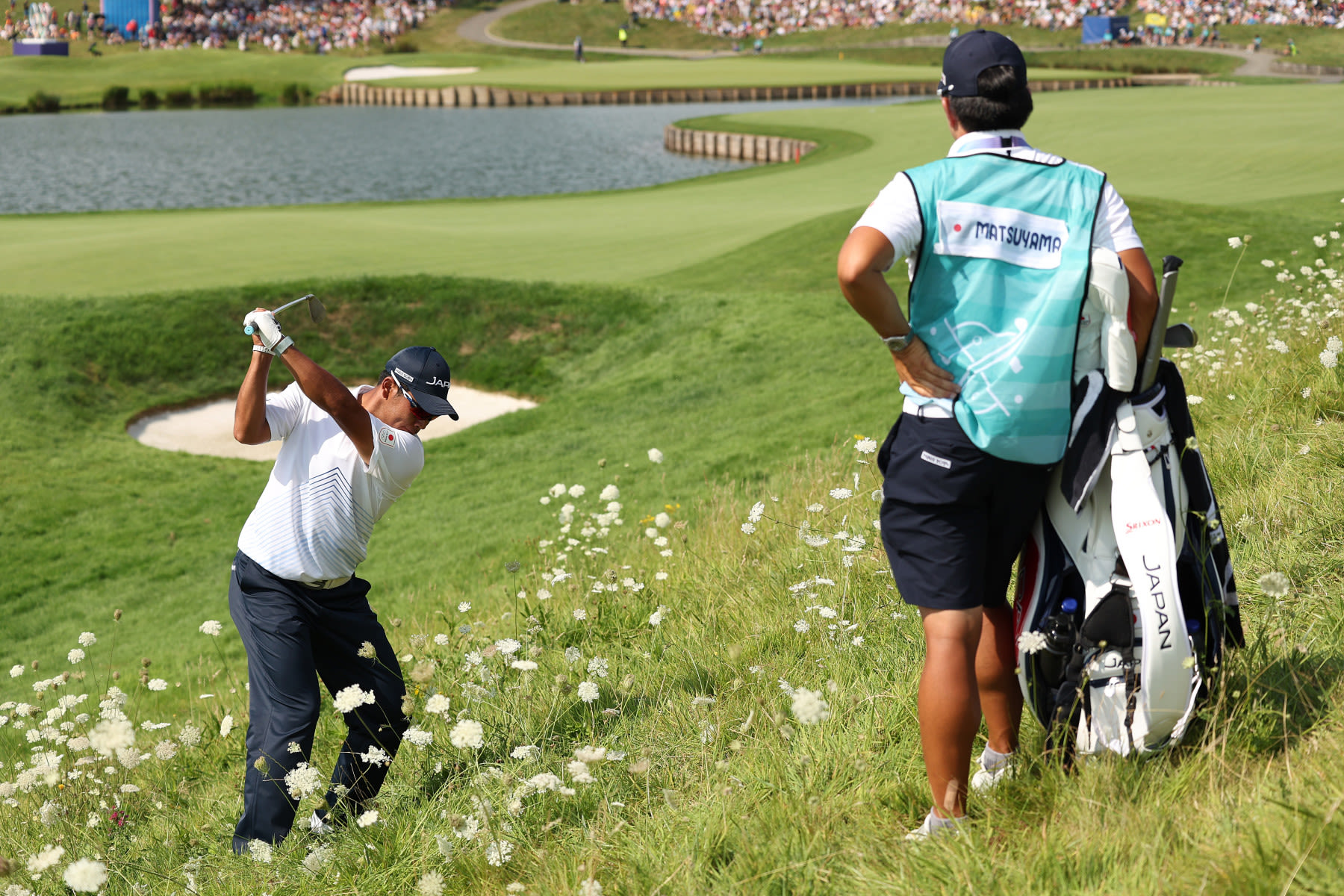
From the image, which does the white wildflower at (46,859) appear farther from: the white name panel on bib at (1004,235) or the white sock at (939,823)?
the white name panel on bib at (1004,235)

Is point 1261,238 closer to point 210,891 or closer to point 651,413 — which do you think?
point 651,413

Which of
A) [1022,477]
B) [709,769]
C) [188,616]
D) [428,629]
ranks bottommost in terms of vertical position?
[188,616]

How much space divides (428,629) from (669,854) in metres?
4.08

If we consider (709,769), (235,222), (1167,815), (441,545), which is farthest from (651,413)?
(235,222)

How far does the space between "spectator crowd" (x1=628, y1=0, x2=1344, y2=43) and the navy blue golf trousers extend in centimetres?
7744

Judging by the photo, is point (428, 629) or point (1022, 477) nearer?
point (1022, 477)

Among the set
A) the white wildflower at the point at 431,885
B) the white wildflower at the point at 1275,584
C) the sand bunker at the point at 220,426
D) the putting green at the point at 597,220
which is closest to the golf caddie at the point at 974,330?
the white wildflower at the point at 1275,584

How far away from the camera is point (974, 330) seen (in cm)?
277

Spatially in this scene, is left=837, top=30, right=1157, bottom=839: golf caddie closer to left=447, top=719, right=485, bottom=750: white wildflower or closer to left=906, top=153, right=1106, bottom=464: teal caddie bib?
left=906, top=153, right=1106, bottom=464: teal caddie bib

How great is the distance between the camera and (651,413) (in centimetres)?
1194

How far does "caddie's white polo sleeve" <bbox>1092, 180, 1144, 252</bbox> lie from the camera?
9.10 ft

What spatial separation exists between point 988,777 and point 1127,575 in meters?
0.65

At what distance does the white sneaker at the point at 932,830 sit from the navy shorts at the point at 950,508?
0.50m

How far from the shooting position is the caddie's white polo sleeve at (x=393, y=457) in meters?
4.05
